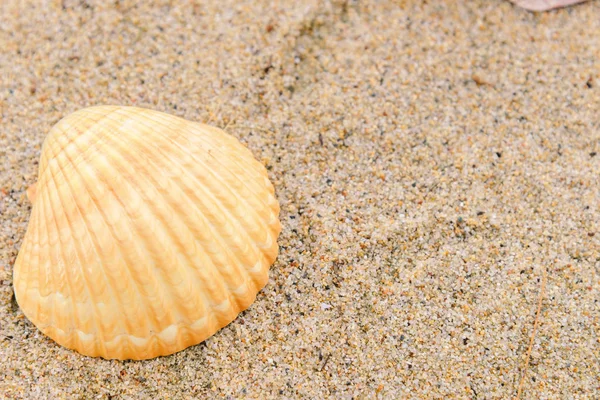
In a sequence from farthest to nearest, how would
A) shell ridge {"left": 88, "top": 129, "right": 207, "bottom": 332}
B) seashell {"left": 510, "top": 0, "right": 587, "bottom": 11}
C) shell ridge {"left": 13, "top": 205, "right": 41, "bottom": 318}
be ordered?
seashell {"left": 510, "top": 0, "right": 587, "bottom": 11} → shell ridge {"left": 13, "top": 205, "right": 41, "bottom": 318} → shell ridge {"left": 88, "top": 129, "right": 207, "bottom": 332}

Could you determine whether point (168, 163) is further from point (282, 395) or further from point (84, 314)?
point (282, 395)

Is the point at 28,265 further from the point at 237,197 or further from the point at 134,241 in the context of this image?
the point at 237,197

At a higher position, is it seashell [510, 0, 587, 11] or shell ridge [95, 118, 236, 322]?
seashell [510, 0, 587, 11]

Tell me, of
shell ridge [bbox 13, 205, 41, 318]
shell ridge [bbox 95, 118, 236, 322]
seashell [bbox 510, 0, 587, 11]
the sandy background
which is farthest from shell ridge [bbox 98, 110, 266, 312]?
seashell [bbox 510, 0, 587, 11]

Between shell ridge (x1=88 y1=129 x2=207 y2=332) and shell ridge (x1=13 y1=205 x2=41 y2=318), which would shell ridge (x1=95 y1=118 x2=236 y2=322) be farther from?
shell ridge (x1=13 y1=205 x2=41 y2=318)

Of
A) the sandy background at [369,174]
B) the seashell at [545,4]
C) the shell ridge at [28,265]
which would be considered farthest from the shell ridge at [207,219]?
the seashell at [545,4]

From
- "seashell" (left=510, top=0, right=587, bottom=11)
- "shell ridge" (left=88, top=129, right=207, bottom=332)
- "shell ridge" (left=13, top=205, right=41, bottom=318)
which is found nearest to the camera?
"shell ridge" (left=88, top=129, right=207, bottom=332)
